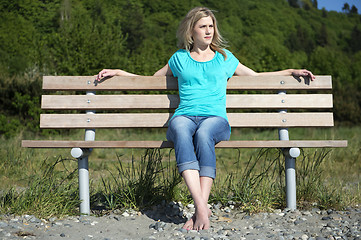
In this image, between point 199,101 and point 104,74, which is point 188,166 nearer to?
point 199,101

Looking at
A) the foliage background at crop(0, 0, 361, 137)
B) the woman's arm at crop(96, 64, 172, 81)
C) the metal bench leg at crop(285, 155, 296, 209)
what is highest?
the foliage background at crop(0, 0, 361, 137)

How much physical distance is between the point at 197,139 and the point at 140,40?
3486 centimetres

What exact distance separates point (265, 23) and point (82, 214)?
4937 centimetres

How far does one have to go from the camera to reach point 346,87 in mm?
17234

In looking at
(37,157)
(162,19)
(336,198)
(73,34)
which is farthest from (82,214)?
(162,19)

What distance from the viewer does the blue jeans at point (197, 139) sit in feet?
9.39

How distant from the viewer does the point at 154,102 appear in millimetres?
3568

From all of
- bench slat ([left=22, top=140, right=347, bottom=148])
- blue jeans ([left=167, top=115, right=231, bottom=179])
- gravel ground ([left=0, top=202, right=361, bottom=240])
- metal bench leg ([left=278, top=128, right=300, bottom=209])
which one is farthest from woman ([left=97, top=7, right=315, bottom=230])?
metal bench leg ([left=278, top=128, right=300, bottom=209])

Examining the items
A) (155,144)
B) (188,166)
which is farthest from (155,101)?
(188,166)

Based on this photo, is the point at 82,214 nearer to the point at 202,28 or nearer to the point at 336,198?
the point at 202,28

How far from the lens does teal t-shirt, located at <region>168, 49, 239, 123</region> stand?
Answer: 10.7 ft

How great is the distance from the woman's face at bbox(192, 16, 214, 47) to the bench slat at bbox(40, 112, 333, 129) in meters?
0.66

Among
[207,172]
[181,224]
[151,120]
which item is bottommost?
[181,224]

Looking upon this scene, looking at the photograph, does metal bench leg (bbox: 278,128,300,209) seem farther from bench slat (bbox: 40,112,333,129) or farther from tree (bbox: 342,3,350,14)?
tree (bbox: 342,3,350,14)
